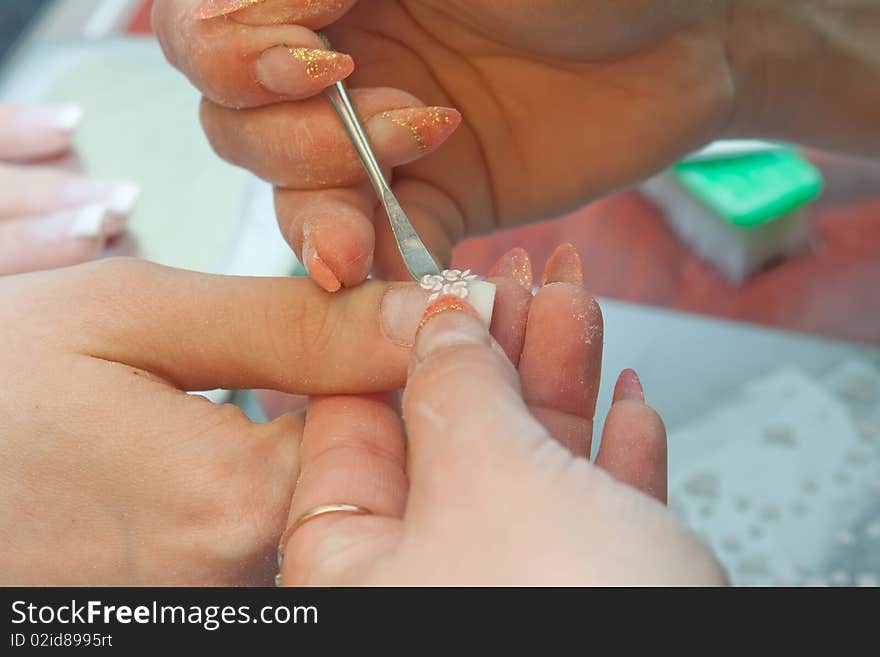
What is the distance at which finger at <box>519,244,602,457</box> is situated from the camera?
0.44 meters

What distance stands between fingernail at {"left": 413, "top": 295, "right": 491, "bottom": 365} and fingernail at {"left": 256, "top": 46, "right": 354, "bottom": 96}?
0.15m

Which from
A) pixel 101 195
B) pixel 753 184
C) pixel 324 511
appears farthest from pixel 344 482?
pixel 753 184

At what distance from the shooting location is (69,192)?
744 mm

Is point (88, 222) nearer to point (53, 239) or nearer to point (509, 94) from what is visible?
point (53, 239)

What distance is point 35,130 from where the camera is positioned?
796 millimetres

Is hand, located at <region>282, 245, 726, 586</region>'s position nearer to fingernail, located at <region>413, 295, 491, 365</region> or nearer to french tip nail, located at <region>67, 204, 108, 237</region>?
fingernail, located at <region>413, 295, 491, 365</region>

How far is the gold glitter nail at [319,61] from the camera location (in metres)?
0.47

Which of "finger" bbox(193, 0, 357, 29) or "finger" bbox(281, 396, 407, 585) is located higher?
"finger" bbox(193, 0, 357, 29)

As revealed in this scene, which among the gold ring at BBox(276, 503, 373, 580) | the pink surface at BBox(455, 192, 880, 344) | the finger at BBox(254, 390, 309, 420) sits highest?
the pink surface at BBox(455, 192, 880, 344)

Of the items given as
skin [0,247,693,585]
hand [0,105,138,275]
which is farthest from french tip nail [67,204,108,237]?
skin [0,247,693,585]

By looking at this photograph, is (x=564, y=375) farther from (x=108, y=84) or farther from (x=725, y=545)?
(x=108, y=84)

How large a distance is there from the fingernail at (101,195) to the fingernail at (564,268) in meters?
0.40

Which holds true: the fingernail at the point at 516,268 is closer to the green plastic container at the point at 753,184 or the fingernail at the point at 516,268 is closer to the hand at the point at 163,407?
the hand at the point at 163,407

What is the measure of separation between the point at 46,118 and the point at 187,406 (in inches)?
18.8
